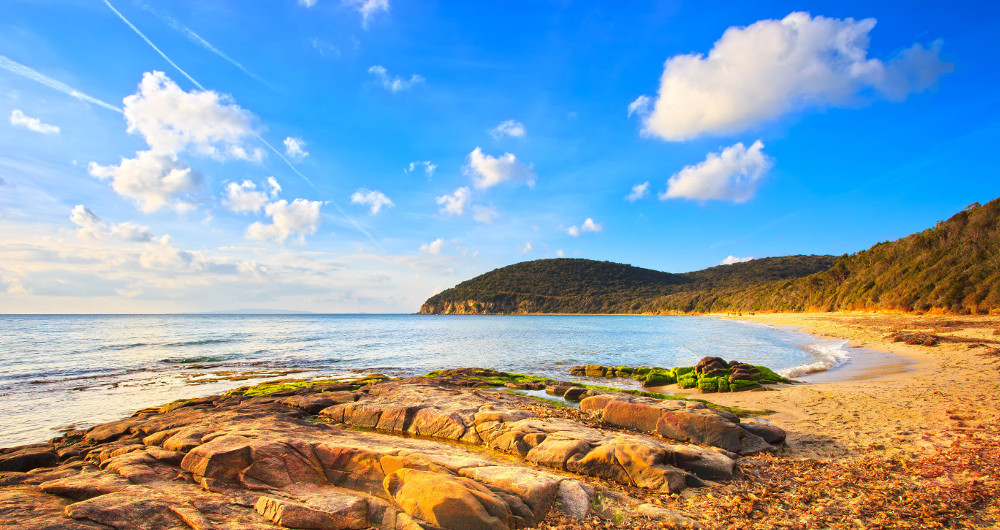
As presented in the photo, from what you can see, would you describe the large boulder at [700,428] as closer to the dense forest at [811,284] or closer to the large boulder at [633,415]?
the large boulder at [633,415]

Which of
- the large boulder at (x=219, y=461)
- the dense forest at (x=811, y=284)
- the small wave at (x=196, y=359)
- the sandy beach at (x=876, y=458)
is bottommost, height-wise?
the small wave at (x=196, y=359)

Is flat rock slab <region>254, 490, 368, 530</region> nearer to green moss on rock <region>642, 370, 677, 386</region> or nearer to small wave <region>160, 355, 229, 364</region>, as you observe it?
green moss on rock <region>642, 370, 677, 386</region>

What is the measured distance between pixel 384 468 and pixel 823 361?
2633 cm

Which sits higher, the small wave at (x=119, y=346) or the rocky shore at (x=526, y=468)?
the rocky shore at (x=526, y=468)

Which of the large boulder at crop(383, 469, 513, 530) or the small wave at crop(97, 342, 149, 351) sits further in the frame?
the small wave at crop(97, 342, 149, 351)

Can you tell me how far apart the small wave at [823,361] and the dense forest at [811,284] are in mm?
16207

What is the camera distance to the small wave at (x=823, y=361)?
70.8 ft

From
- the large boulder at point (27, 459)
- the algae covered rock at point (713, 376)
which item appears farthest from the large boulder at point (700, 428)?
the large boulder at point (27, 459)

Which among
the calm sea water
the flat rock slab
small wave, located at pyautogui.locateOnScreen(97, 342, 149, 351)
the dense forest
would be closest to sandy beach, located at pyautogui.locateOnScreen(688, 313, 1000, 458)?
the calm sea water

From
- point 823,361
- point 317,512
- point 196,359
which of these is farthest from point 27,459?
point 823,361

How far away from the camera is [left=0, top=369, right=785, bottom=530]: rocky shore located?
6.02 meters

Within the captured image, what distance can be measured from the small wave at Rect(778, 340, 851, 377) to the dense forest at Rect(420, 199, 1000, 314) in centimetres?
1621

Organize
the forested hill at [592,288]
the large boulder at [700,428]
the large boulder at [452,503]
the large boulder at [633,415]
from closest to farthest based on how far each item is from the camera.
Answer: the large boulder at [452,503], the large boulder at [700,428], the large boulder at [633,415], the forested hill at [592,288]

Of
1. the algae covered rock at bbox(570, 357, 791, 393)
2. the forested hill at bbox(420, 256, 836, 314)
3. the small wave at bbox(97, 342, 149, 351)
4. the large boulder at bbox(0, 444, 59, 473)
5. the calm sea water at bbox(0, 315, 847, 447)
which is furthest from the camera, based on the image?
the forested hill at bbox(420, 256, 836, 314)
